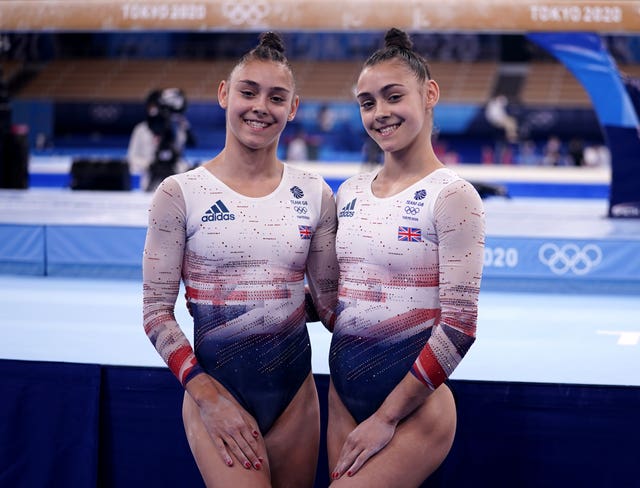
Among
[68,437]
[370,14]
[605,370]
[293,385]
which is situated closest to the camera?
[293,385]

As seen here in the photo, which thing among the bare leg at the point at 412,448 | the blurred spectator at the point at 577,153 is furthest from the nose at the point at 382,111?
the blurred spectator at the point at 577,153

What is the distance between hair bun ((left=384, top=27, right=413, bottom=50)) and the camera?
188 centimetres

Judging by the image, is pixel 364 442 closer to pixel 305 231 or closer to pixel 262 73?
pixel 305 231

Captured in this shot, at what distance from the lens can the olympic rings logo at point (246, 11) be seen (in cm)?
559

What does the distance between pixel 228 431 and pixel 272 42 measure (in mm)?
984

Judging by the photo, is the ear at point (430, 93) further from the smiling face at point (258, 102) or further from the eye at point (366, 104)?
the smiling face at point (258, 102)

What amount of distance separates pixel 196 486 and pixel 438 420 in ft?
3.05

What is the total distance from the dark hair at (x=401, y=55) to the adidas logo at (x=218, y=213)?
51 cm

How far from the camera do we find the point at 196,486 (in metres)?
2.37

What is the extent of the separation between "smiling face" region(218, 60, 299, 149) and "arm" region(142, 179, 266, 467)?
0.23 meters

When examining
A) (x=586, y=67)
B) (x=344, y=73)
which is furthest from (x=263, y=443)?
(x=344, y=73)

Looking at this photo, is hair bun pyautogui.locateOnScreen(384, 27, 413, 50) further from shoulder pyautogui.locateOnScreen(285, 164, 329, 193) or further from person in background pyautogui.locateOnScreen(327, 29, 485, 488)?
shoulder pyautogui.locateOnScreen(285, 164, 329, 193)

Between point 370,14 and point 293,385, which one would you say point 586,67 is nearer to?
point 370,14

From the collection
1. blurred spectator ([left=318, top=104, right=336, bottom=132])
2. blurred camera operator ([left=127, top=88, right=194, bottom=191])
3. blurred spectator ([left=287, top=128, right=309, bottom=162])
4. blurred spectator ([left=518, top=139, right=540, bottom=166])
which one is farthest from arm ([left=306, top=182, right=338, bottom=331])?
blurred spectator ([left=318, top=104, right=336, bottom=132])
